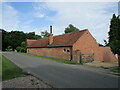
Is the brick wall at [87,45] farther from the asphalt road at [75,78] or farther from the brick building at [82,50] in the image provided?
the asphalt road at [75,78]

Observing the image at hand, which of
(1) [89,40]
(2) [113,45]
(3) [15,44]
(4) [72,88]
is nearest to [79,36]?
(1) [89,40]

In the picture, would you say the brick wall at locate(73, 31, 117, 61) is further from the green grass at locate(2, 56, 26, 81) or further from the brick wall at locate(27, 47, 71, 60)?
the green grass at locate(2, 56, 26, 81)

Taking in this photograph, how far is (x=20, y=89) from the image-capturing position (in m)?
6.70

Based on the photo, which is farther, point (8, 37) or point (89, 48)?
point (8, 37)

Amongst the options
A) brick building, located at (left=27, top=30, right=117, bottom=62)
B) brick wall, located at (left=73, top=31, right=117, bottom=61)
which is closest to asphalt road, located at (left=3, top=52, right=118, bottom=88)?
brick building, located at (left=27, top=30, right=117, bottom=62)

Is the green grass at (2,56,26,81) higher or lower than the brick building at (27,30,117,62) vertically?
lower

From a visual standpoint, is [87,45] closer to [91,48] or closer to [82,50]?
[91,48]

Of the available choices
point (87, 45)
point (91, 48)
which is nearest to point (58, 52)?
point (87, 45)

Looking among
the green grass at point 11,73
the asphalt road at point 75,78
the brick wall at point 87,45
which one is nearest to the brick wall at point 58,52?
the brick wall at point 87,45

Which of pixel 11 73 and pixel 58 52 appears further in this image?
pixel 58 52

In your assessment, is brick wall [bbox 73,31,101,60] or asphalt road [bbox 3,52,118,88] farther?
brick wall [bbox 73,31,101,60]

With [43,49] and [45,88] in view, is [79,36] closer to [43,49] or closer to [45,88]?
[43,49]

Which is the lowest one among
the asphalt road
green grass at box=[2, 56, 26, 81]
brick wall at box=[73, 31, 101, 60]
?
the asphalt road

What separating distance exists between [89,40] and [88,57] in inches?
170
